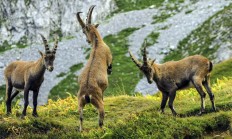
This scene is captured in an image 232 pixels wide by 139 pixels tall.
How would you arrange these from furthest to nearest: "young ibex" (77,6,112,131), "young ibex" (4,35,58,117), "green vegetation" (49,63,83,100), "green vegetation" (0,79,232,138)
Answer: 1. "green vegetation" (49,63,83,100)
2. "young ibex" (4,35,58,117)
3. "young ibex" (77,6,112,131)
4. "green vegetation" (0,79,232,138)

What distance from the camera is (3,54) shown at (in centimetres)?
8919

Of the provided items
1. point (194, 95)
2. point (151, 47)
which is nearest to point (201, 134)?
point (194, 95)

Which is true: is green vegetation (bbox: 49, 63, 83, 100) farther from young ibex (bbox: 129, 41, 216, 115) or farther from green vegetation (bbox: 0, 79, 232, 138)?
young ibex (bbox: 129, 41, 216, 115)

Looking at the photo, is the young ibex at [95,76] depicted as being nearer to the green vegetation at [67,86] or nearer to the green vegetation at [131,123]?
the green vegetation at [131,123]

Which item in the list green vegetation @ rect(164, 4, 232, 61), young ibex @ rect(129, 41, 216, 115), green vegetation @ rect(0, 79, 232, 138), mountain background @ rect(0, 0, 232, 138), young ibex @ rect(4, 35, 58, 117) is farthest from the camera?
green vegetation @ rect(164, 4, 232, 61)

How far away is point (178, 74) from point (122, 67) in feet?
186

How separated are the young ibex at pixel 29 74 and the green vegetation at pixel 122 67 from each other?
39.6 m

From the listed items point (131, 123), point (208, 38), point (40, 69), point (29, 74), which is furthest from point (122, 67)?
point (131, 123)

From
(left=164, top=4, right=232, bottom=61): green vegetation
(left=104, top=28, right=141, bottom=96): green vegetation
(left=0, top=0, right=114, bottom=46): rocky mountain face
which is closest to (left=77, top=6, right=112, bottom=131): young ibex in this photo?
(left=104, top=28, right=141, bottom=96): green vegetation

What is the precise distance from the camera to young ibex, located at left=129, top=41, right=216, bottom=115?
17359mm

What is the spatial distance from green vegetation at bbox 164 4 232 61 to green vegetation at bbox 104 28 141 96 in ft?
23.5

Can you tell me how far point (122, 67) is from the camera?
7462 cm

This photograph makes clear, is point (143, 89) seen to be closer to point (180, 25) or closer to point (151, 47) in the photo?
point (151, 47)

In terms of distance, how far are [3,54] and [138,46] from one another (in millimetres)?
29989
